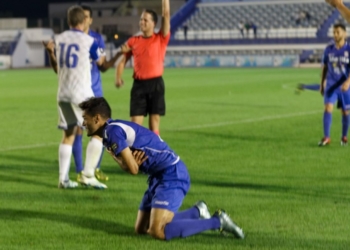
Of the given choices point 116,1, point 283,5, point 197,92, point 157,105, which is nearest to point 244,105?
point 197,92

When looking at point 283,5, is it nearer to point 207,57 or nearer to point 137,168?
point 207,57

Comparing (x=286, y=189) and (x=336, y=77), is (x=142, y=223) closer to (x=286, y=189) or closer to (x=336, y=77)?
(x=286, y=189)

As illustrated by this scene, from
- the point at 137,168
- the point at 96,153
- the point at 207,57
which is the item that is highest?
the point at 137,168

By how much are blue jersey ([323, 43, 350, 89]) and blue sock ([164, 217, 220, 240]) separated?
8084 mm

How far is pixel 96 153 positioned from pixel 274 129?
762 cm

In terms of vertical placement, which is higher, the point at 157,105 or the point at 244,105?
the point at 157,105

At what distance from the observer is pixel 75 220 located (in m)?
7.88

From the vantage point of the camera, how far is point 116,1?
7950 centimetres

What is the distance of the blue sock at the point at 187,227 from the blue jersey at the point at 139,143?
0.49 metres

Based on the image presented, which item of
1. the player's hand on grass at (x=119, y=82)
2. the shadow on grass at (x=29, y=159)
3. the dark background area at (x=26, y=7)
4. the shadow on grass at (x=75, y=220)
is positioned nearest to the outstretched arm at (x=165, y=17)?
the player's hand on grass at (x=119, y=82)

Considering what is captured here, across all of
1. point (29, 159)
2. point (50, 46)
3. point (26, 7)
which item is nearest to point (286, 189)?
point (50, 46)

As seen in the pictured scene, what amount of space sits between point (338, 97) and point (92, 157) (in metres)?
6.05

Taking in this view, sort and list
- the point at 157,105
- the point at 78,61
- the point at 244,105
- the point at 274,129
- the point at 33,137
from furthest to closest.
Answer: the point at 244,105 → the point at 274,129 → the point at 33,137 → the point at 157,105 → the point at 78,61

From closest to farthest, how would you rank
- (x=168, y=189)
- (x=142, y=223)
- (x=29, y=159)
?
(x=168, y=189), (x=142, y=223), (x=29, y=159)
